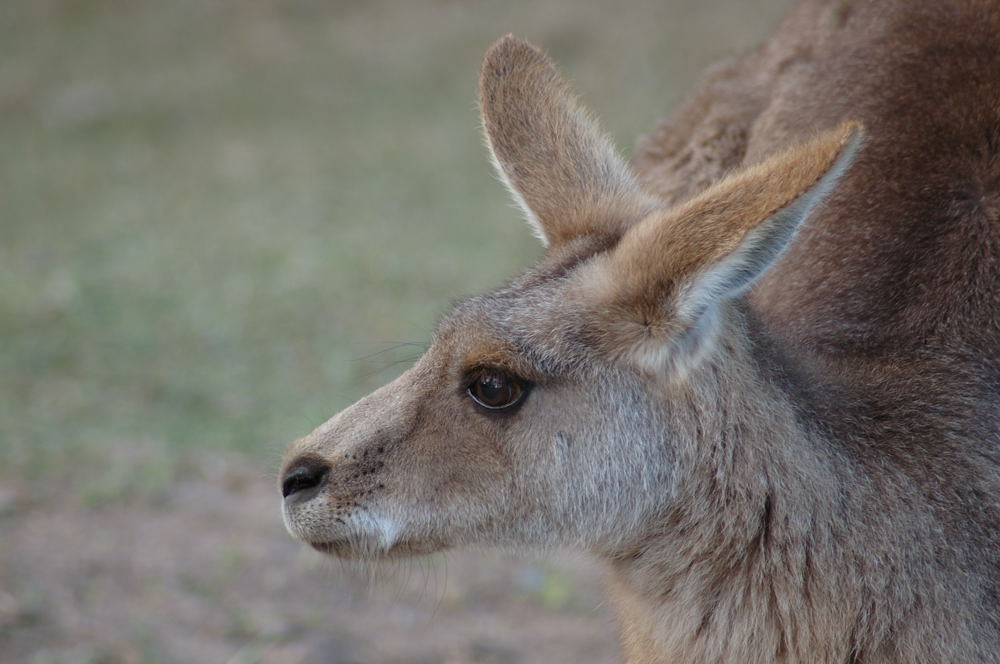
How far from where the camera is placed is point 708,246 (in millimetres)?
2725

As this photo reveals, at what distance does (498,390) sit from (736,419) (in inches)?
22.3

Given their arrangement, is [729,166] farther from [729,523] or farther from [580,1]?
[580,1]

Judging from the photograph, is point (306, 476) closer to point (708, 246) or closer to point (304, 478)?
point (304, 478)

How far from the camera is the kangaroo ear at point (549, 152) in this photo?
3466 mm

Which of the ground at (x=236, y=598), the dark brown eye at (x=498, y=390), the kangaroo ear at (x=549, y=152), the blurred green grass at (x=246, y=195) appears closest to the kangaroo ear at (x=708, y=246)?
the dark brown eye at (x=498, y=390)

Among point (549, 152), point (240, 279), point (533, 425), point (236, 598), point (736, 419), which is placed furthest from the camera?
point (240, 279)

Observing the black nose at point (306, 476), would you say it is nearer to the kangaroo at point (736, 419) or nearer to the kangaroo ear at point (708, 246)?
the kangaroo at point (736, 419)

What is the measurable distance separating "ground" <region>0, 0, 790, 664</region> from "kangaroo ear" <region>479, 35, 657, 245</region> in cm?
59

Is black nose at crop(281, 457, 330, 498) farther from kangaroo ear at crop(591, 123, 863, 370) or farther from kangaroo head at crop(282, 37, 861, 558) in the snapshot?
kangaroo ear at crop(591, 123, 863, 370)

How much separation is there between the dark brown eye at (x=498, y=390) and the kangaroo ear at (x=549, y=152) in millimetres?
508

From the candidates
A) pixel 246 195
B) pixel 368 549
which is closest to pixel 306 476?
pixel 368 549

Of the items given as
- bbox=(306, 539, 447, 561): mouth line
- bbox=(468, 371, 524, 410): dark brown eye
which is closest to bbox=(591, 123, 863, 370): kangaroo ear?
bbox=(468, 371, 524, 410): dark brown eye

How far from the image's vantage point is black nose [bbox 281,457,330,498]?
3137 mm

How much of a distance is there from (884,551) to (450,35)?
13.7m
